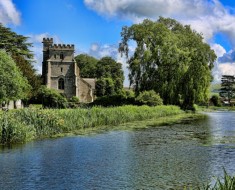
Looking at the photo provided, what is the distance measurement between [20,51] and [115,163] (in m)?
45.5

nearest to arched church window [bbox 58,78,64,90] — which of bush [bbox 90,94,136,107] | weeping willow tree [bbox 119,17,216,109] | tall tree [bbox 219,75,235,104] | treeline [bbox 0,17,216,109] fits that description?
bush [bbox 90,94,136,107]

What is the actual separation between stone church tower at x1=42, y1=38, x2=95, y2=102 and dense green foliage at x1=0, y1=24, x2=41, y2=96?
1394 centimetres

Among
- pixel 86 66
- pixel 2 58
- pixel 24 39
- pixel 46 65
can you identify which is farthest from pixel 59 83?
pixel 2 58

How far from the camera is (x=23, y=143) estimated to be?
821 inches

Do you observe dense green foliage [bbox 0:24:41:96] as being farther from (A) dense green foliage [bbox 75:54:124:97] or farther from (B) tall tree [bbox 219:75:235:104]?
(B) tall tree [bbox 219:75:235:104]

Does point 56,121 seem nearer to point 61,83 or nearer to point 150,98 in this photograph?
point 150,98

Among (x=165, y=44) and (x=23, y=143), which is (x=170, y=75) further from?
(x=23, y=143)

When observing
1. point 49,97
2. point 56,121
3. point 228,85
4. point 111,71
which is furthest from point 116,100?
point 228,85

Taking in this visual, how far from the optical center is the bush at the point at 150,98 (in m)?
46.7

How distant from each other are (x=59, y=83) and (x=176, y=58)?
3230 centimetres

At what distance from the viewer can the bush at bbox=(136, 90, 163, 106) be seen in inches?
1838

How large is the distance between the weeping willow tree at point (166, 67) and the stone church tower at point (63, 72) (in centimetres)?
2492

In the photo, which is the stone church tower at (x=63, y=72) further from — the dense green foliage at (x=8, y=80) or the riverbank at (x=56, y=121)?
the riverbank at (x=56, y=121)

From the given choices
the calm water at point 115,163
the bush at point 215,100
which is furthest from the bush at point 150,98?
the bush at point 215,100
